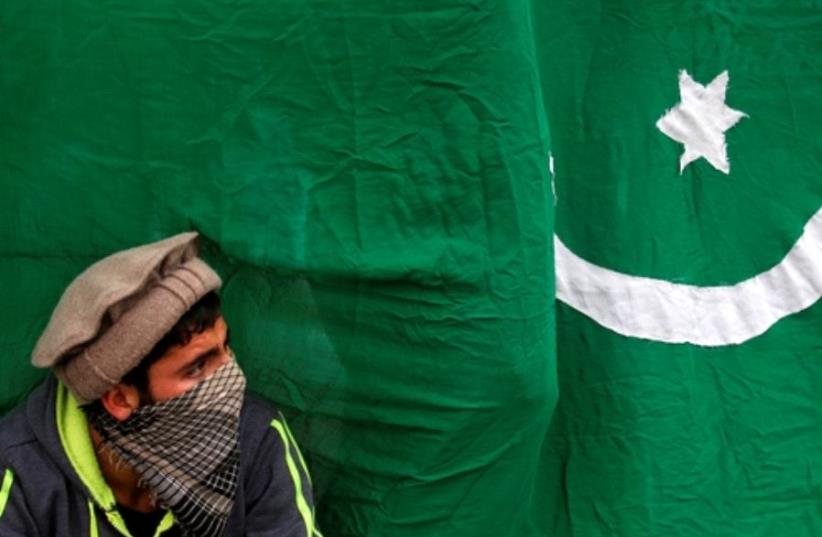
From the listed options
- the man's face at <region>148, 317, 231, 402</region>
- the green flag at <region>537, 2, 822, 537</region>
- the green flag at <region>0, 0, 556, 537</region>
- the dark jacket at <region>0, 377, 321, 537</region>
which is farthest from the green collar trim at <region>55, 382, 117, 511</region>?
the green flag at <region>537, 2, 822, 537</region>

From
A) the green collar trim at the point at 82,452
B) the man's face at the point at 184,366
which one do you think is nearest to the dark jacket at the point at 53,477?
the green collar trim at the point at 82,452

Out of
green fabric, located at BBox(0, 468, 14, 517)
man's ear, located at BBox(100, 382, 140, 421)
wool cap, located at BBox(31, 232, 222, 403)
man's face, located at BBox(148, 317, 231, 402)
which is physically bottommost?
green fabric, located at BBox(0, 468, 14, 517)

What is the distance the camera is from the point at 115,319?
1.37 metres

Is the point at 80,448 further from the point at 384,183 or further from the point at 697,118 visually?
the point at 697,118

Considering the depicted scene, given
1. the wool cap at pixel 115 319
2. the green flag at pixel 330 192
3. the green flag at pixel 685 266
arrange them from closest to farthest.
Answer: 1. the wool cap at pixel 115 319
2. the green flag at pixel 330 192
3. the green flag at pixel 685 266

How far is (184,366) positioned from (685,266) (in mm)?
785

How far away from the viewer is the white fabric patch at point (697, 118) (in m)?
1.79

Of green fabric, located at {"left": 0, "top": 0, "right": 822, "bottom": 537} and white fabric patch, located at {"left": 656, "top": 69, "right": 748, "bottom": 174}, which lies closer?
green fabric, located at {"left": 0, "top": 0, "right": 822, "bottom": 537}

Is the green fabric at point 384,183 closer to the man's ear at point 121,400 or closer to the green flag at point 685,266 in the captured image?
the green flag at point 685,266

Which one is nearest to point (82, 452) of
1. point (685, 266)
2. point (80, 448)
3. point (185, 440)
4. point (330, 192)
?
point (80, 448)

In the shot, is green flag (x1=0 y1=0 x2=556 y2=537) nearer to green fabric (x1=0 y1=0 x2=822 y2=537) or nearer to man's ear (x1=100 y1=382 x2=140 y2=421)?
green fabric (x1=0 y1=0 x2=822 y2=537)

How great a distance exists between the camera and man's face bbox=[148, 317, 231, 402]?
1.40 m

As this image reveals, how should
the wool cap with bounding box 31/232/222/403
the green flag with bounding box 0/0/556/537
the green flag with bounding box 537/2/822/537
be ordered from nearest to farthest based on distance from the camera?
1. the wool cap with bounding box 31/232/222/403
2. the green flag with bounding box 0/0/556/537
3. the green flag with bounding box 537/2/822/537

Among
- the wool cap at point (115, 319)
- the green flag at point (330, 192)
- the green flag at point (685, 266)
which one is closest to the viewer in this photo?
the wool cap at point (115, 319)
